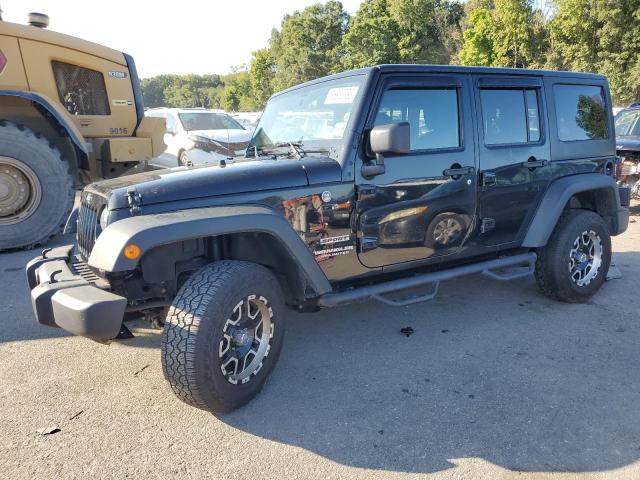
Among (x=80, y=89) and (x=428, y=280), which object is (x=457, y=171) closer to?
(x=428, y=280)

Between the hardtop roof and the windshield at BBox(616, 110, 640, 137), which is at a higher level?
the hardtop roof

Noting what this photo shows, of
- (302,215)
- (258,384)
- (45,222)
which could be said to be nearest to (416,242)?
(302,215)

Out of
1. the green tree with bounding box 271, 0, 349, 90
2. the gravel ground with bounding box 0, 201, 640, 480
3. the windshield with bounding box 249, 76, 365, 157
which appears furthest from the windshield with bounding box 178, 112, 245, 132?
the green tree with bounding box 271, 0, 349, 90

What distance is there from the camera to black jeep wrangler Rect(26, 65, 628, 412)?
2.57 meters

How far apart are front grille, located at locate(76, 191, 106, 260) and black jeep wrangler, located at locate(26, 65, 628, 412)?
0.07 feet

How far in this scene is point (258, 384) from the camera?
2.87 m

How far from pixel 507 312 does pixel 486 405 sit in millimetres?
1573

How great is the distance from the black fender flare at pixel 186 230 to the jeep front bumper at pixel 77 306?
0.16 metres

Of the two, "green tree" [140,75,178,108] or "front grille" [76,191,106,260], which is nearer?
"front grille" [76,191,106,260]

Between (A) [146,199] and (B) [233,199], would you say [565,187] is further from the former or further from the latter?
(A) [146,199]

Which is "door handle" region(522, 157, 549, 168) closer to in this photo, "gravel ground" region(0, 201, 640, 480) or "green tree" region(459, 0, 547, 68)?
"gravel ground" region(0, 201, 640, 480)

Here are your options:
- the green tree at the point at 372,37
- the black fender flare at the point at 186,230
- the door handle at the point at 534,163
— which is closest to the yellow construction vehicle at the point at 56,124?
the black fender flare at the point at 186,230

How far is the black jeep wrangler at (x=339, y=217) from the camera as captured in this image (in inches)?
101

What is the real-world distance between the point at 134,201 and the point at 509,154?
9.34 ft
